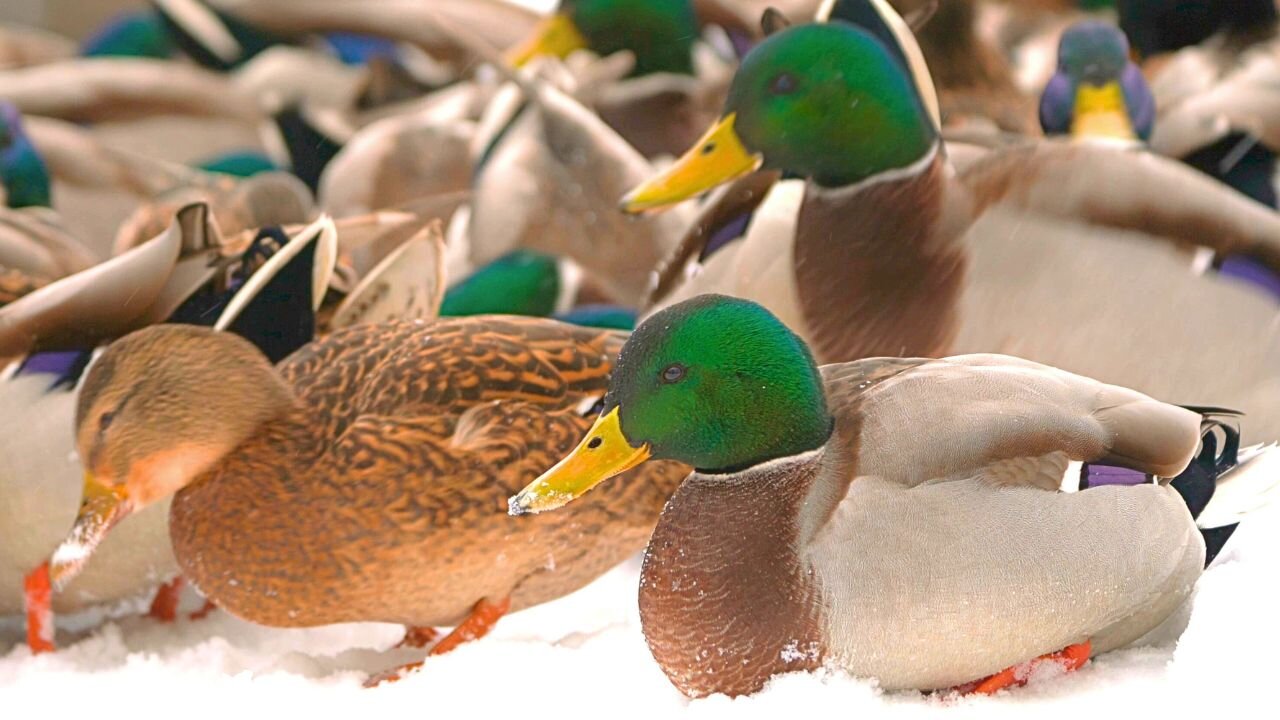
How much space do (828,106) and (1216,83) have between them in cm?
276

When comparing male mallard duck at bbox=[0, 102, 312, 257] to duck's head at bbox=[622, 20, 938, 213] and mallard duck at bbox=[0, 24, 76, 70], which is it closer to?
mallard duck at bbox=[0, 24, 76, 70]

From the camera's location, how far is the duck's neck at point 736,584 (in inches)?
87.0

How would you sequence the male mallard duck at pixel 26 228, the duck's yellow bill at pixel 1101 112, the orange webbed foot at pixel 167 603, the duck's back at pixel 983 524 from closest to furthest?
1. the duck's back at pixel 983 524
2. the orange webbed foot at pixel 167 603
3. the male mallard duck at pixel 26 228
4. the duck's yellow bill at pixel 1101 112

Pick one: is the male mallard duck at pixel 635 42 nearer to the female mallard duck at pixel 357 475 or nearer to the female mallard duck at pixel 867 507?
the female mallard duck at pixel 357 475

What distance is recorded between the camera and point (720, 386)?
88.8 inches

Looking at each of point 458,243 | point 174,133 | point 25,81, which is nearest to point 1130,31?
point 458,243

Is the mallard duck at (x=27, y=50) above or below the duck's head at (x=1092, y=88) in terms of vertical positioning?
below

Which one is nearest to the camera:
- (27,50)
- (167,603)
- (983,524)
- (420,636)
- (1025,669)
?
(983,524)

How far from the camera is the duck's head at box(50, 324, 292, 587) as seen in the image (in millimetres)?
2713

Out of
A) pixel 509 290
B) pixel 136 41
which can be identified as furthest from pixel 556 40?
pixel 136 41

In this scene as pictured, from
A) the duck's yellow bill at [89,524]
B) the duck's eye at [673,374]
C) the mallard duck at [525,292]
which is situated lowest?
the mallard duck at [525,292]

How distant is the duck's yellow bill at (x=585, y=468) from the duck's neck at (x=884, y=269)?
36.6 inches

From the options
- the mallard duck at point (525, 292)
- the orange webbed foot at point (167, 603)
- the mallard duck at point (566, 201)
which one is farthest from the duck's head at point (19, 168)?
the orange webbed foot at point (167, 603)

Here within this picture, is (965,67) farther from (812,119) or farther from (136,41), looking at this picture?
(136,41)
